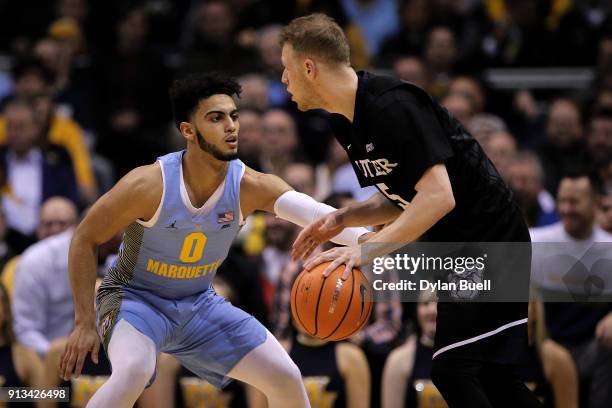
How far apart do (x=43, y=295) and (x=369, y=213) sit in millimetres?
3490

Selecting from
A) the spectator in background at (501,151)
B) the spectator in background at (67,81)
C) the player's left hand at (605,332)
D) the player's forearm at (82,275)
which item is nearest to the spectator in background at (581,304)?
the player's left hand at (605,332)

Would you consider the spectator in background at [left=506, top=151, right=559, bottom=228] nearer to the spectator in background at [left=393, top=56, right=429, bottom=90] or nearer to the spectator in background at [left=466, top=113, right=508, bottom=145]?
the spectator in background at [left=466, top=113, right=508, bottom=145]

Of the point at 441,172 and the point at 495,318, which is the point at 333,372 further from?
the point at 441,172

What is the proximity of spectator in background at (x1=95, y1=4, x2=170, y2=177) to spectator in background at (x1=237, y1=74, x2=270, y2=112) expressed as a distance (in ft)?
3.06

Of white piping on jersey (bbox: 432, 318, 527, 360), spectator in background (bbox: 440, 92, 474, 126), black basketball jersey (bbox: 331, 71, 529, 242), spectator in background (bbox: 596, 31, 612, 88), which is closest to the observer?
black basketball jersey (bbox: 331, 71, 529, 242)

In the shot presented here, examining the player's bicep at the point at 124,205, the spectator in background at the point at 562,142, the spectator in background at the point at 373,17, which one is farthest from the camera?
the spectator in background at the point at 373,17

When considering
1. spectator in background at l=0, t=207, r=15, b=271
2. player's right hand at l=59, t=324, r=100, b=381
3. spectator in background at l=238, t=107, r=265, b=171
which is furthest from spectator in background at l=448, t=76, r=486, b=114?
player's right hand at l=59, t=324, r=100, b=381

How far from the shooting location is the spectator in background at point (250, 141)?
933 cm

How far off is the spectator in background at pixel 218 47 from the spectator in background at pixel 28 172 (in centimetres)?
183

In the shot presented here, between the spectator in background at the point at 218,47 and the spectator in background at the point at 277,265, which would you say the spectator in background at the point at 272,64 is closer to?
the spectator in background at the point at 218,47

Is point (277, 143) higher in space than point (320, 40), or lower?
lower

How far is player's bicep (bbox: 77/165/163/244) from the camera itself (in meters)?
5.12

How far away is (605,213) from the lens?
26.3 ft

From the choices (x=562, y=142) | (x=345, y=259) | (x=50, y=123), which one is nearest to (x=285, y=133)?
(x=50, y=123)
